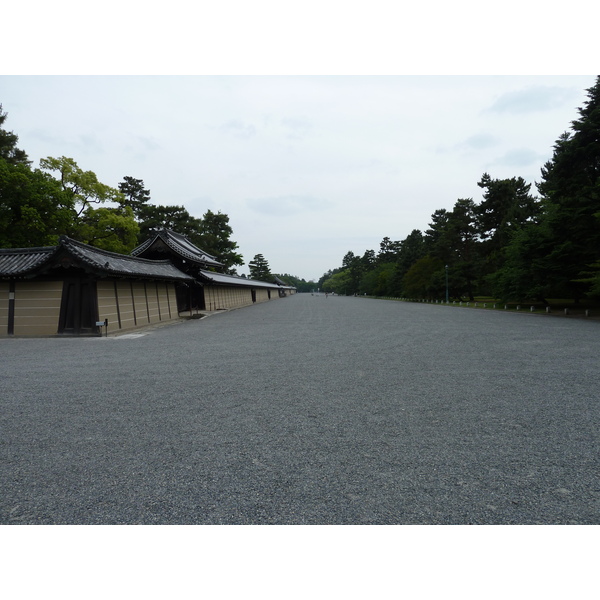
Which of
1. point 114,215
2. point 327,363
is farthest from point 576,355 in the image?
point 114,215

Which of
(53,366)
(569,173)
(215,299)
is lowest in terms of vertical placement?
(53,366)

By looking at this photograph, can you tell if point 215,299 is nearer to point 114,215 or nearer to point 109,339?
point 114,215

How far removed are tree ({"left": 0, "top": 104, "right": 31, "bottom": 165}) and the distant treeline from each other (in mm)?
43743

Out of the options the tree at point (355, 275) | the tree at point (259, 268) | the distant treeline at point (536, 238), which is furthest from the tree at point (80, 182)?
the tree at point (355, 275)

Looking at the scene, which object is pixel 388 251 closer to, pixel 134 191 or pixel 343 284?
pixel 343 284

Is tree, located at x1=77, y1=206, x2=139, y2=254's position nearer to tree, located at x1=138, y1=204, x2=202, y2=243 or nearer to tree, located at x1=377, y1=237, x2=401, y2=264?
tree, located at x1=138, y1=204, x2=202, y2=243

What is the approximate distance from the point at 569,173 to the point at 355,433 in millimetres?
29368

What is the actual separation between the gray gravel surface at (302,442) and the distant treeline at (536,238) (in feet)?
60.6

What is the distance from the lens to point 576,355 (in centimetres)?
945

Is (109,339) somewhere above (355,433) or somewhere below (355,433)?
above

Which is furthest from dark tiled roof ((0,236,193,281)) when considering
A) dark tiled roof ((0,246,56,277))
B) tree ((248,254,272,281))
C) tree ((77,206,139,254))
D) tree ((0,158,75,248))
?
tree ((248,254,272,281))

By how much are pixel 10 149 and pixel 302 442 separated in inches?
1727
